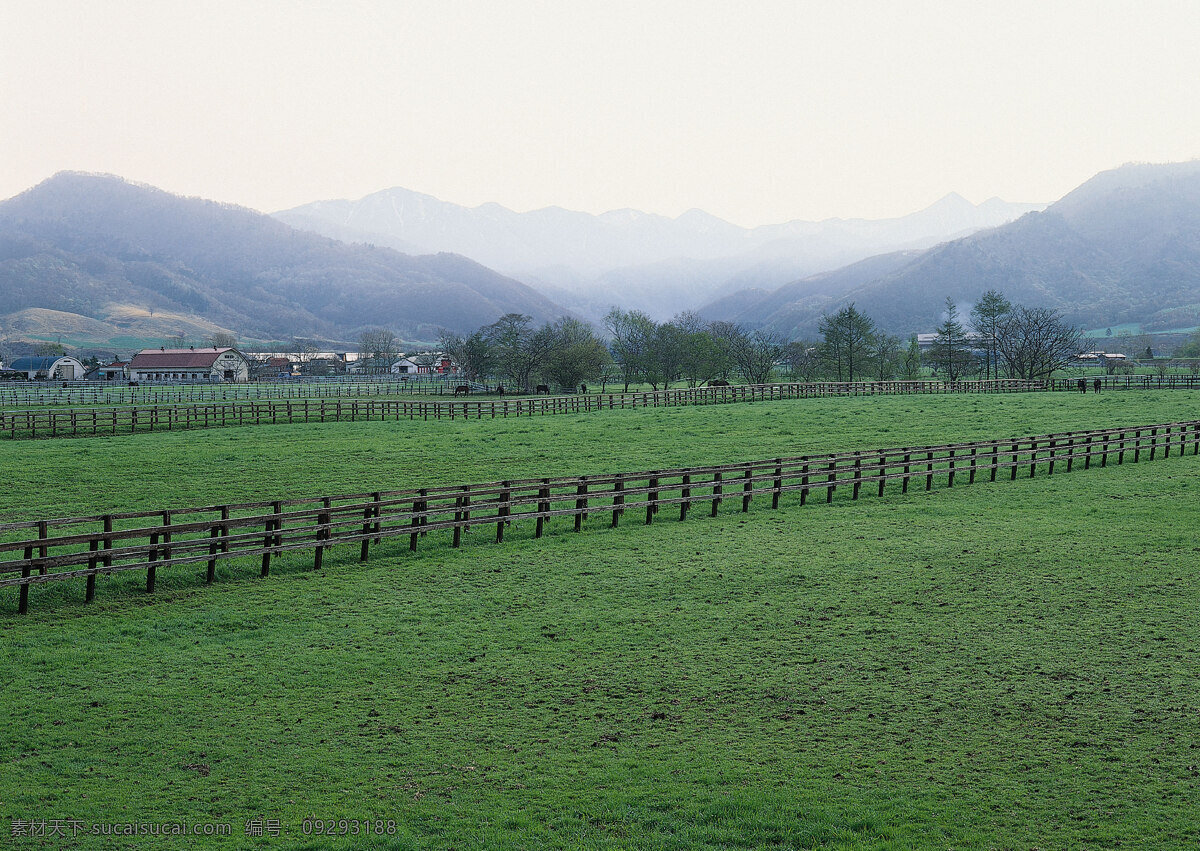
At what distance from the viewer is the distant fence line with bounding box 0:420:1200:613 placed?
54.4 ft

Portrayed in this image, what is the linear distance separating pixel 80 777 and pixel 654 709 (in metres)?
6.20

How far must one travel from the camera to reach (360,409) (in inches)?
2224

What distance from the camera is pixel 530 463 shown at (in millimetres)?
33719

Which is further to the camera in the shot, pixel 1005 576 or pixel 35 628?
pixel 1005 576

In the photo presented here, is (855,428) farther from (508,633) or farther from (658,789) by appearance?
(658,789)

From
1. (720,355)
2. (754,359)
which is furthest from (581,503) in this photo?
(754,359)

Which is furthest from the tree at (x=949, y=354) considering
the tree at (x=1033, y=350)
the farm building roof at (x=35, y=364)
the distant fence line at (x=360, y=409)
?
the farm building roof at (x=35, y=364)

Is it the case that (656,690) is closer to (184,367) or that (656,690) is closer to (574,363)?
(574,363)

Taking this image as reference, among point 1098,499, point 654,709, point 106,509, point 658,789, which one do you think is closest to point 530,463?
point 106,509

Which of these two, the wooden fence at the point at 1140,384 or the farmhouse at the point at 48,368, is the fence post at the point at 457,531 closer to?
the wooden fence at the point at 1140,384

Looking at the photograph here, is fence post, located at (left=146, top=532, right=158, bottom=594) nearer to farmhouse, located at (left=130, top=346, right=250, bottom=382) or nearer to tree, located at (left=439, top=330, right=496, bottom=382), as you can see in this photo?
tree, located at (left=439, top=330, right=496, bottom=382)

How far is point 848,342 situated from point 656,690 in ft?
354

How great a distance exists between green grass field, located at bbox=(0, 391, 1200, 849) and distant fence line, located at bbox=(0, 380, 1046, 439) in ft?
77.0

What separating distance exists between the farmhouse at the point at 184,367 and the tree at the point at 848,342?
284 ft
